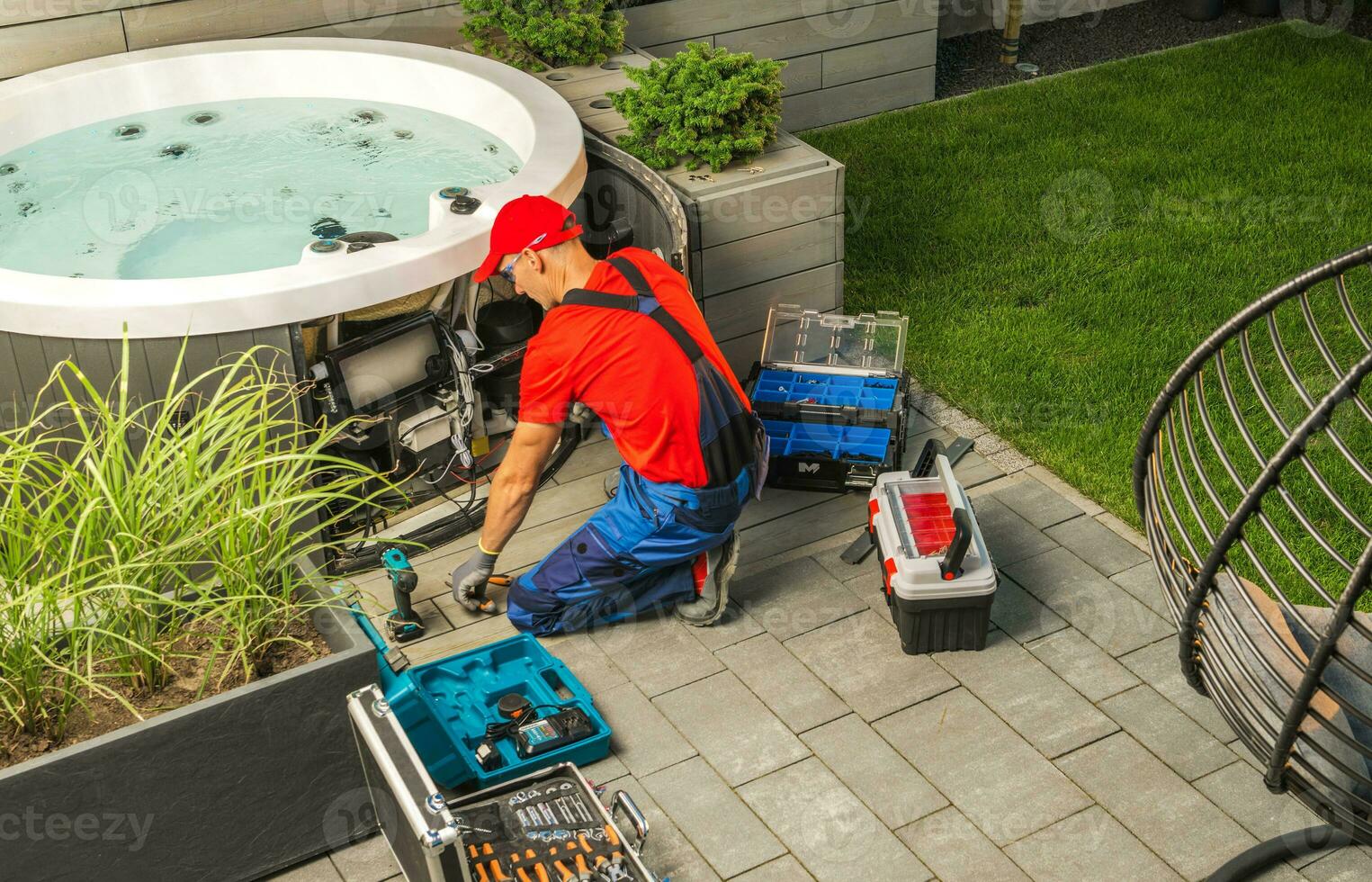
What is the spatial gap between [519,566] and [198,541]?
4.41 ft

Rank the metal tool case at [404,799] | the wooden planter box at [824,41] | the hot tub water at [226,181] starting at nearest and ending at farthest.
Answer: the metal tool case at [404,799], the hot tub water at [226,181], the wooden planter box at [824,41]

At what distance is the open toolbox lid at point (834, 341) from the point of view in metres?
4.34

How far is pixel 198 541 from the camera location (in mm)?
2678

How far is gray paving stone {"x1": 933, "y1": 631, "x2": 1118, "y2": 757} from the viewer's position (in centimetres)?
329

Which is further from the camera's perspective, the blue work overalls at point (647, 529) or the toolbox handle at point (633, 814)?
the blue work overalls at point (647, 529)

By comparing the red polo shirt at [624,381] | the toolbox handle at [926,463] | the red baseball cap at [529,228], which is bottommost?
the toolbox handle at [926,463]

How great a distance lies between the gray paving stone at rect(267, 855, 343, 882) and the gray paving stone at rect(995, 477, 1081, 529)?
87.7 inches

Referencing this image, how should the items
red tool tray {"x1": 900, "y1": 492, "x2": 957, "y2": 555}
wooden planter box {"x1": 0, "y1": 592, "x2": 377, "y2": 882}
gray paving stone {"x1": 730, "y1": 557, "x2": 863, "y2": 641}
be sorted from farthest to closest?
gray paving stone {"x1": 730, "y1": 557, "x2": 863, "y2": 641}, red tool tray {"x1": 900, "y1": 492, "x2": 957, "y2": 555}, wooden planter box {"x1": 0, "y1": 592, "x2": 377, "y2": 882}

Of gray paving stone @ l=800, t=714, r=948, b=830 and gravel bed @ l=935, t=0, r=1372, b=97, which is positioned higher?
gravel bed @ l=935, t=0, r=1372, b=97

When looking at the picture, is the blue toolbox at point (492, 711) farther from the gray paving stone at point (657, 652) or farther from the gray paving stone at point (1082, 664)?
the gray paving stone at point (1082, 664)

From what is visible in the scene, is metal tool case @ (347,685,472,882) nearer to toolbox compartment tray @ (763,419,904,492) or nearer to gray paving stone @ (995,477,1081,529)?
toolbox compartment tray @ (763,419,904,492)

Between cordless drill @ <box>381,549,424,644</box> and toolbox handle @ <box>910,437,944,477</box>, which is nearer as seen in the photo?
cordless drill @ <box>381,549,424,644</box>

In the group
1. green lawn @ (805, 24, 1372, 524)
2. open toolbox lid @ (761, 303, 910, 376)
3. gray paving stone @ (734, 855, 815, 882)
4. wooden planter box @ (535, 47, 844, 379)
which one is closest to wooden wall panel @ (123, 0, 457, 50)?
wooden planter box @ (535, 47, 844, 379)

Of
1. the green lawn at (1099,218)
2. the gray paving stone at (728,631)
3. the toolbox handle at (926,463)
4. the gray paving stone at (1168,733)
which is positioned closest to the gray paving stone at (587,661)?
the gray paving stone at (728,631)
